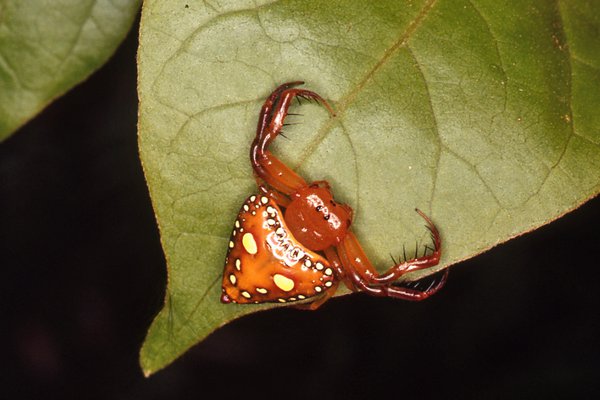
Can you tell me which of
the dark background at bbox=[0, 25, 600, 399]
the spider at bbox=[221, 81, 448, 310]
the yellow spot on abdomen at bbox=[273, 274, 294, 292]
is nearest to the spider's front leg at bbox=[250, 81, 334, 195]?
the spider at bbox=[221, 81, 448, 310]

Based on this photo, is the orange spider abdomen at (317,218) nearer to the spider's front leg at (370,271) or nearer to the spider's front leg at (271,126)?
the spider's front leg at (370,271)

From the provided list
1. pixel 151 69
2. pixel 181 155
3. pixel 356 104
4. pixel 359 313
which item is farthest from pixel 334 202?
pixel 359 313

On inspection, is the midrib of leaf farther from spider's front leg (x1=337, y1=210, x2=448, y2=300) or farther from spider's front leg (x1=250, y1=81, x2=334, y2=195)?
spider's front leg (x1=337, y1=210, x2=448, y2=300)

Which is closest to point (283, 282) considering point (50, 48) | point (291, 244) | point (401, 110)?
point (291, 244)

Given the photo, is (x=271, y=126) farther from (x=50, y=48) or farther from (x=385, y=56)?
(x=50, y=48)

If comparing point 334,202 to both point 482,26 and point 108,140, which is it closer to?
point 482,26
